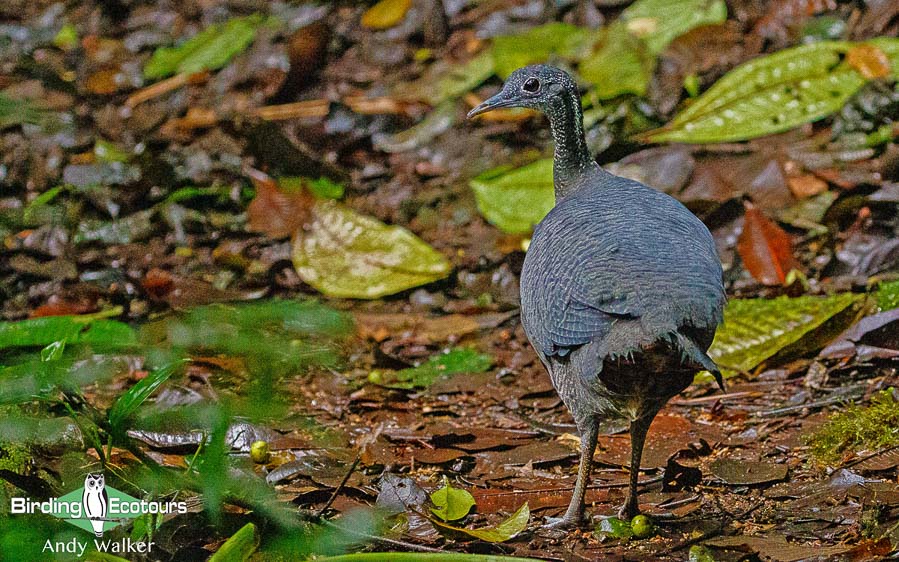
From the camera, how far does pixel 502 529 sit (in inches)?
156

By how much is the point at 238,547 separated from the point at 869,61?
6.35m

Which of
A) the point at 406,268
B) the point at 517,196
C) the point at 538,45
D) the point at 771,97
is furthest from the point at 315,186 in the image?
the point at 771,97

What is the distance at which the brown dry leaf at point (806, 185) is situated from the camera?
7180mm

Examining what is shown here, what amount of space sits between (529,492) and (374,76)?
611 centimetres

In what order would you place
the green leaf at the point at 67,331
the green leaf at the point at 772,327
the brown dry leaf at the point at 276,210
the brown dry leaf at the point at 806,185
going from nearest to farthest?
the green leaf at the point at 67,331
the green leaf at the point at 772,327
the brown dry leaf at the point at 806,185
the brown dry leaf at the point at 276,210

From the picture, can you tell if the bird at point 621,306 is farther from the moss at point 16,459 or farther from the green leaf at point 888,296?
the moss at point 16,459

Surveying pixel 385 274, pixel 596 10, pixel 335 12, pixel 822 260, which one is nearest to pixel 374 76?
pixel 335 12

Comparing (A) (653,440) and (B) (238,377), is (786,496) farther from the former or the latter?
(B) (238,377)

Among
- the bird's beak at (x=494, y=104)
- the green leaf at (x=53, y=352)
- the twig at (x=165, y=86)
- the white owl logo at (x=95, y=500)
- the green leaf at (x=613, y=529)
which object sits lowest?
the green leaf at (x=613, y=529)

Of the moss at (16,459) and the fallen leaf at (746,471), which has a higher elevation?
the moss at (16,459)

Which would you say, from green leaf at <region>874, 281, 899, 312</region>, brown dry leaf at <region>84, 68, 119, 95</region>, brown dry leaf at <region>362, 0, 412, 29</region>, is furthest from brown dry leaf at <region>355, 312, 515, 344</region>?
brown dry leaf at <region>84, 68, 119, 95</region>

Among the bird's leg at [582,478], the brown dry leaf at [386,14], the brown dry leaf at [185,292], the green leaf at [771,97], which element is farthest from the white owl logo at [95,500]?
the brown dry leaf at [386,14]

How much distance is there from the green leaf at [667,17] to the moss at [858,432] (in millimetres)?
4784

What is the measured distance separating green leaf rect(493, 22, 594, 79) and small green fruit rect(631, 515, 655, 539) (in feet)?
17.7
